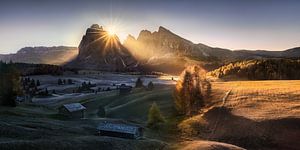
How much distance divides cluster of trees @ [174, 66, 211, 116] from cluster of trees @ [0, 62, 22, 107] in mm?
42599

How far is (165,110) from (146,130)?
2273 cm

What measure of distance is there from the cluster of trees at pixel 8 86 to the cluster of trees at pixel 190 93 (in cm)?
4260

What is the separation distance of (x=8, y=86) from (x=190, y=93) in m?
47.2

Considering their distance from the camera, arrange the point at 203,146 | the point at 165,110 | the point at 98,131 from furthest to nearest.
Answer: the point at 165,110 → the point at 98,131 → the point at 203,146

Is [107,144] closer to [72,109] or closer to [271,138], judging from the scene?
[271,138]

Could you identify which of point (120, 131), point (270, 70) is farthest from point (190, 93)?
point (270, 70)

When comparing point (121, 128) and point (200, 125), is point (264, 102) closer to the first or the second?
point (200, 125)

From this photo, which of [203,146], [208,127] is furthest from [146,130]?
[203,146]

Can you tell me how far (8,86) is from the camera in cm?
8825

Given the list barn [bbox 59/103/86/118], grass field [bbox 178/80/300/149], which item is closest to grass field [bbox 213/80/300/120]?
grass field [bbox 178/80/300/149]

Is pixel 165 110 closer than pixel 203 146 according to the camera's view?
No

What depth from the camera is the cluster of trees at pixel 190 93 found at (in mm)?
96231

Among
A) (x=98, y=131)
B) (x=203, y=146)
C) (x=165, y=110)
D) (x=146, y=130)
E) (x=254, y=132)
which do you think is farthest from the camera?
(x=165, y=110)

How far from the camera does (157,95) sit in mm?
122312
